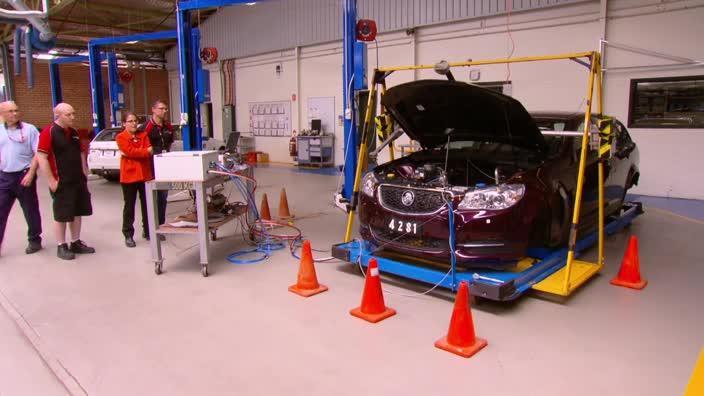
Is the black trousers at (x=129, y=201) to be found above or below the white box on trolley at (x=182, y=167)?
below

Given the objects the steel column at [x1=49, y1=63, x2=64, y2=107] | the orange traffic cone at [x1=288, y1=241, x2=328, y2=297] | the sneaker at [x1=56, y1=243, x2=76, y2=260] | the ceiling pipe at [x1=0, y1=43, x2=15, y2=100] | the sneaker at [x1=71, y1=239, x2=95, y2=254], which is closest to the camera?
the orange traffic cone at [x1=288, y1=241, x2=328, y2=297]

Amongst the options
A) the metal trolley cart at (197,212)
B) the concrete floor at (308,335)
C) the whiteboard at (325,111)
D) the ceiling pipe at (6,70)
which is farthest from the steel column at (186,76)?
the ceiling pipe at (6,70)

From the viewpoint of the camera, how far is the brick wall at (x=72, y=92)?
20047 mm

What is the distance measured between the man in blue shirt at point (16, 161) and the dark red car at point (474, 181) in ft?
12.3

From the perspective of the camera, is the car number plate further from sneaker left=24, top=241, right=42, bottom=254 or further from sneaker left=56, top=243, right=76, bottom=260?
sneaker left=24, top=241, right=42, bottom=254

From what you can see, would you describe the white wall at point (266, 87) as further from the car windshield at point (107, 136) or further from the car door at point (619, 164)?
the car door at point (619, 164)

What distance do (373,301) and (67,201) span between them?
358 centimetres

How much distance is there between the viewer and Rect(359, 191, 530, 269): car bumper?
12.3ft

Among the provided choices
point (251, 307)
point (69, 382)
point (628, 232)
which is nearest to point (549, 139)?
point (628, 232)

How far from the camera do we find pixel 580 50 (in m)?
9.68

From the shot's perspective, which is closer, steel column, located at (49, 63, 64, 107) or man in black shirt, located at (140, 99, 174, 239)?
man in black shirt, located at (140, 99, 174, 239)

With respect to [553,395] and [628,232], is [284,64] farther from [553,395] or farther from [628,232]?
[553,395]

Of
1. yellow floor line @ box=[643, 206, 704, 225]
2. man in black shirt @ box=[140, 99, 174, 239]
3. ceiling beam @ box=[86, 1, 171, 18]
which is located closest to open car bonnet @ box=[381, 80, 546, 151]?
man in black shirt @ box=[140, 99, 174, 239]

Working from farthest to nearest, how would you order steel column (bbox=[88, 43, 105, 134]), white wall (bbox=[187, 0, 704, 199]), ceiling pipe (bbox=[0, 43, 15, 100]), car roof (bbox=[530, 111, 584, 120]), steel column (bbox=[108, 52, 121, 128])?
ceiling pipe (bbox=[0, 43, 15, 100])
steel column (bbox=[108, 52, 121, 128])
steel column (bbox=[88, 43, 105, 134])
white wall (bbox=[187, 0, 704, 199])
car roof (bbox=[530, 111, 584, 120])
